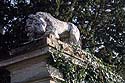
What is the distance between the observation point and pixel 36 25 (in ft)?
18.2

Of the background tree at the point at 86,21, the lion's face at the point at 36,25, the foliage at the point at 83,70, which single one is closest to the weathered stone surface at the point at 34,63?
the foliage at the point at 83,70

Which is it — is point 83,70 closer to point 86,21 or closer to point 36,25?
point 36,25

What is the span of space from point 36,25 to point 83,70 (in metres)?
1.00

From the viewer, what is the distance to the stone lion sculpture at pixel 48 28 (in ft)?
17.9

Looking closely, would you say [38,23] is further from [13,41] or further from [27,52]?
[13,41]

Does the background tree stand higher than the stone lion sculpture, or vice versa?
the stone lion sculpture

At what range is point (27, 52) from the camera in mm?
4855

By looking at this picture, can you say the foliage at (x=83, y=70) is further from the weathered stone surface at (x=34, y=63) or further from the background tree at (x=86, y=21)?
the background tree at (x=86, y=21)

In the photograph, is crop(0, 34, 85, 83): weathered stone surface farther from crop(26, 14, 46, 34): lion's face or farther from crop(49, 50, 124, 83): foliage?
crop(26, 14, 46, 34): lion's face

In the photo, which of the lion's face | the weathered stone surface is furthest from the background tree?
the weathered stone surface

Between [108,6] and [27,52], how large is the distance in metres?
12.4

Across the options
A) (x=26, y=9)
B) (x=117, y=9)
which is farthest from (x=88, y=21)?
(x=26, y=9)

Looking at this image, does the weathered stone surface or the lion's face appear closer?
the weathered stone surface

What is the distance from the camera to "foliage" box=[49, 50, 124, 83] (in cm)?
503
